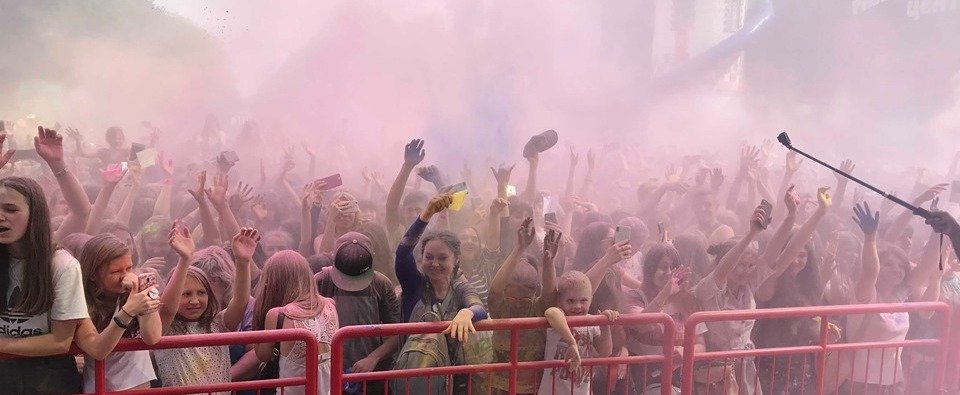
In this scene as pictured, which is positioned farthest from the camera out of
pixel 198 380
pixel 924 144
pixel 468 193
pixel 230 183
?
pixel 924 144

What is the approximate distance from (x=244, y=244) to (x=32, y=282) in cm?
62

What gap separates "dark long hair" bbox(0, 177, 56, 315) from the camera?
2150 millimetres

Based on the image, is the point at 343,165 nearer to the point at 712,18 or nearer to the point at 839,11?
the point at 712,18

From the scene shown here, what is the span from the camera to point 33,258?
2.16 m

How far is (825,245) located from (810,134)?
63 centimetres

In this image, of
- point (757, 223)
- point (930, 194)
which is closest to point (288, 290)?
point (757, 223)

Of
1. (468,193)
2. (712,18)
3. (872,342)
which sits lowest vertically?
(872,342)

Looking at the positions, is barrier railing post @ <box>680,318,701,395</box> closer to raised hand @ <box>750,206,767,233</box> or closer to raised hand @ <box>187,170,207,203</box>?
raised hand @ <box>750,206,767,233</box>

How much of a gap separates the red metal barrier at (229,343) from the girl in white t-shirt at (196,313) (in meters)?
0.09

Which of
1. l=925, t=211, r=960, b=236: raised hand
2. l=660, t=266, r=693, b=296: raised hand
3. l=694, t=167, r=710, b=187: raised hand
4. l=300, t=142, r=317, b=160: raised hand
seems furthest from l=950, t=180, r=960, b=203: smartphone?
l=300, t=142, r=317, b=160: raised hand

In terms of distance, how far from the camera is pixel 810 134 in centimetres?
409

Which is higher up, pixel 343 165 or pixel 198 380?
pixel 343 165

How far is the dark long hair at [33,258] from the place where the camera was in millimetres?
2150

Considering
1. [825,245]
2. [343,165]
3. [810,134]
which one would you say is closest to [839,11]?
[810,134]
